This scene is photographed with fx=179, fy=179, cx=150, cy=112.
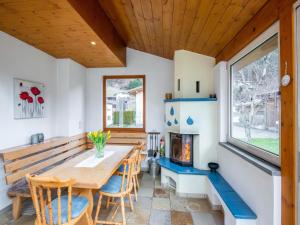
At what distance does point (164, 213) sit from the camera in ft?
8.02

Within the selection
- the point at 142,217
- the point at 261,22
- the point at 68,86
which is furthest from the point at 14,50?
the point at 261,22

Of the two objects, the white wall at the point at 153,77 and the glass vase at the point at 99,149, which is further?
the white wall at the point at 153,77

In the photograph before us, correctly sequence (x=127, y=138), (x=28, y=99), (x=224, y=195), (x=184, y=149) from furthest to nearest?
(x=127, y=138) < (x=184, y=149) < (x=28, y=99) < (x=224, y=195)

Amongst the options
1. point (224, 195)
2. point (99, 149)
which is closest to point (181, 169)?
point (224, 195)

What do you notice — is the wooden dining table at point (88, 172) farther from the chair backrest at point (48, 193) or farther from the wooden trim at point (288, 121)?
the wooden trim at point (288, 121)

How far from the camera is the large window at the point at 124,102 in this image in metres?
4.27

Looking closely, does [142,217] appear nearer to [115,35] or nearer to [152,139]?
[152,139]

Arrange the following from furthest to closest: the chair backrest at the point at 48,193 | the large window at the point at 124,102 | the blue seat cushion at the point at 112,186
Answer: the large window at the point at 124,102, the blue seat cushion at the point at 112,186, the chair backrest at the point at 48,193

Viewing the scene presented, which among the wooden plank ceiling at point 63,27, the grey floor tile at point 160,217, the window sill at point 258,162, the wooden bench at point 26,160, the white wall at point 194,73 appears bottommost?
the grey floor tile at point 160,217

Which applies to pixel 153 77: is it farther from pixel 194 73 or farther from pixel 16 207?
pixel 16 207

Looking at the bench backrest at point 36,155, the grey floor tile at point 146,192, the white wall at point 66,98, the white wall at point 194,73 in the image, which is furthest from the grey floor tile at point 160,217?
the white wall at point 66,98

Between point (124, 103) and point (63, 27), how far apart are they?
2.35 m

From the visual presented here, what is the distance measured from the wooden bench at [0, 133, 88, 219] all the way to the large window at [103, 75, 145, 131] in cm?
115

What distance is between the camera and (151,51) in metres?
4.00
